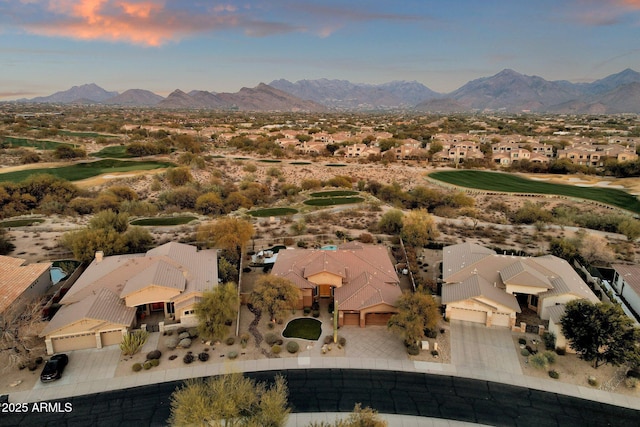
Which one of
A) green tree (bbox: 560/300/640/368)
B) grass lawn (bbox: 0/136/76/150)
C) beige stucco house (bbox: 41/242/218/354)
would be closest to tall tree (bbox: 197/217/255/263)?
beige stucco house (bbox: 41/242/218/354)

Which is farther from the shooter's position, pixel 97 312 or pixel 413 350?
pixel 97 312

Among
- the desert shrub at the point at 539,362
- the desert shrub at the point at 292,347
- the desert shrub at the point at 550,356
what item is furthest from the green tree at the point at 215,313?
the desert shrub at the point at 550,356

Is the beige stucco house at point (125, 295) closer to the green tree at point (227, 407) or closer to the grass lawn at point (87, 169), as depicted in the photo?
the green tree at point (227, 407)

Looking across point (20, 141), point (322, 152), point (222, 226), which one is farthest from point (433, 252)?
point (20, 141)

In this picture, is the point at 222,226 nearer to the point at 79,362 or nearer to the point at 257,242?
the point at 257,242

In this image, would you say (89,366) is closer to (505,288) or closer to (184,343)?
(184,343)

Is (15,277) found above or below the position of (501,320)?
above

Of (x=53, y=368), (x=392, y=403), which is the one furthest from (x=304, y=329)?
(x=53, y=368)
